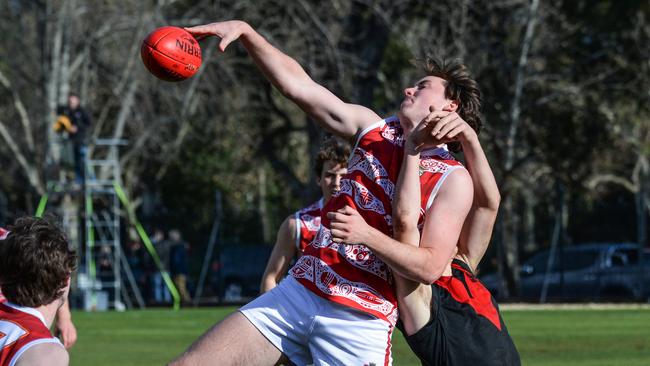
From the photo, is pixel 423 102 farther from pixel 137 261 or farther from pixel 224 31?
pixel 137 261

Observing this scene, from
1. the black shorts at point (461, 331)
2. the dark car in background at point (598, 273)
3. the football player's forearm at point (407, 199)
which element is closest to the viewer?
the football player's forearm at point (407, 199)

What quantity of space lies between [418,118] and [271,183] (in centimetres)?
5164

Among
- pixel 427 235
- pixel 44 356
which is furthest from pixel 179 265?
pixel 44 356

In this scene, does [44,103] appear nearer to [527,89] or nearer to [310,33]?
[310,33]

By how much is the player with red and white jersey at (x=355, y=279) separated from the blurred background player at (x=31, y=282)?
0.82 m

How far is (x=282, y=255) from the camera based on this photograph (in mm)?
7617

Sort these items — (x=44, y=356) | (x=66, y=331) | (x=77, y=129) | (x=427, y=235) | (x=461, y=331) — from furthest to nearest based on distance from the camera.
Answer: (x=77, y=129), (x=66, y=331), (x=461, y=331), (x=427, y=235), (x=44, y=356)

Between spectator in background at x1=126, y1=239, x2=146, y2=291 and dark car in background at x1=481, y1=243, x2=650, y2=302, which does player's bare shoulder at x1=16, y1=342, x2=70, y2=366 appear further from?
spectator in background at x1=126, y1=239, x2=146, y2=291

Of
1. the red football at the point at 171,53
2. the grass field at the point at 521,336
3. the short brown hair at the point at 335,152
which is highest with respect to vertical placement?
the red football at the point at 171,53

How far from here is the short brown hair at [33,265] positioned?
429 centimetres

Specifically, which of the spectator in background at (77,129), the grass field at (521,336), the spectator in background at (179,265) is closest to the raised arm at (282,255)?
the grass field at (521,336)

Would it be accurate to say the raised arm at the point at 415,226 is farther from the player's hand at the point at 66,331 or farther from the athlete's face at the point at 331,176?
the athlete's face at the point at 331,176

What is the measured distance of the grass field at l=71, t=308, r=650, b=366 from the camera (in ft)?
40.2

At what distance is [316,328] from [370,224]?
1.68 ft
